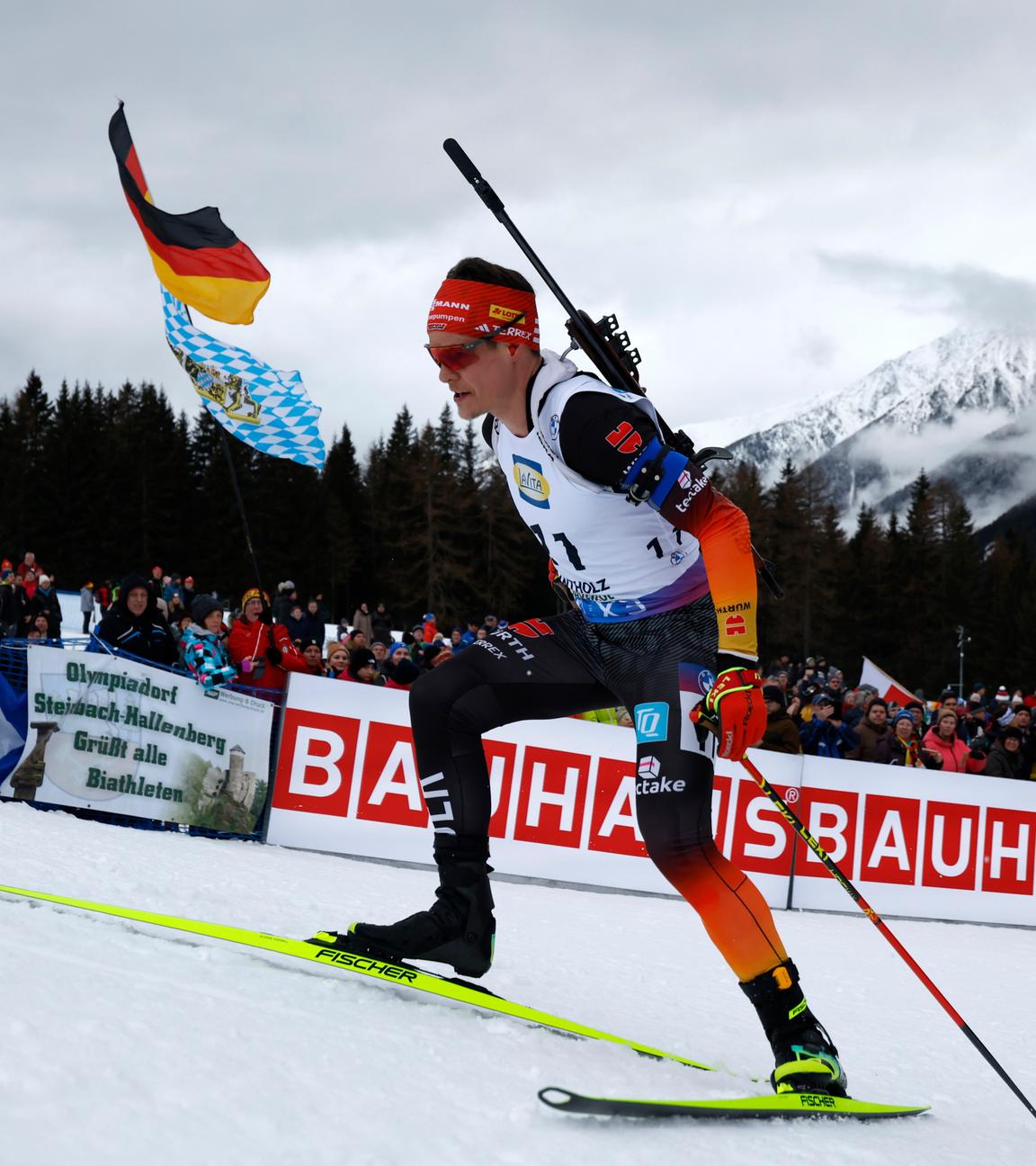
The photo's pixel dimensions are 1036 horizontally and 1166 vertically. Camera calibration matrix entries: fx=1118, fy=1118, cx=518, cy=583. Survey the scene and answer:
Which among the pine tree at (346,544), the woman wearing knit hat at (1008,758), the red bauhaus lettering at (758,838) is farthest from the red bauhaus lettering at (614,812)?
the pine tree at (346,544)

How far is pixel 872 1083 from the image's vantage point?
3287 mm

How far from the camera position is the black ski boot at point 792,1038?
8.60 feet

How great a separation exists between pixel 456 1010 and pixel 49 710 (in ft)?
17.8

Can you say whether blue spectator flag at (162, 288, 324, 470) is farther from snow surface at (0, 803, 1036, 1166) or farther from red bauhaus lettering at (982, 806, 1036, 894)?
red bauhaus lettering at (982, 806, 1036, 894)

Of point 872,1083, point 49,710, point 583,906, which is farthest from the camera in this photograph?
point 49,710

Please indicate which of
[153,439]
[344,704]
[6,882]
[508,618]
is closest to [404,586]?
[508,618]

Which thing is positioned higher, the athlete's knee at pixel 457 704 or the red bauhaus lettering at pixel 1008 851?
the athlete's knee at pixel 457 704

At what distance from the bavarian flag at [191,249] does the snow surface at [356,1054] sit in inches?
240

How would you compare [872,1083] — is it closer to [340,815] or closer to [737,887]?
[737,887]

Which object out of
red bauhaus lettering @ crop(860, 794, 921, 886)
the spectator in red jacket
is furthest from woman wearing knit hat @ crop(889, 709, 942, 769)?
the spectator in red jacket

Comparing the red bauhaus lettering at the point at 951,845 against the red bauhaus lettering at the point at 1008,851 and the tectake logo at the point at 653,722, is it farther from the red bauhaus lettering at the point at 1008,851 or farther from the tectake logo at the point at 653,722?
the tectake logo at the point at 653,722

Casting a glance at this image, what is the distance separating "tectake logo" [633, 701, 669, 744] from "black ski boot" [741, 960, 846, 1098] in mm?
637

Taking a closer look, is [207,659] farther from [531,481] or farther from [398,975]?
[531,481]

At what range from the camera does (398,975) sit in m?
3.02
